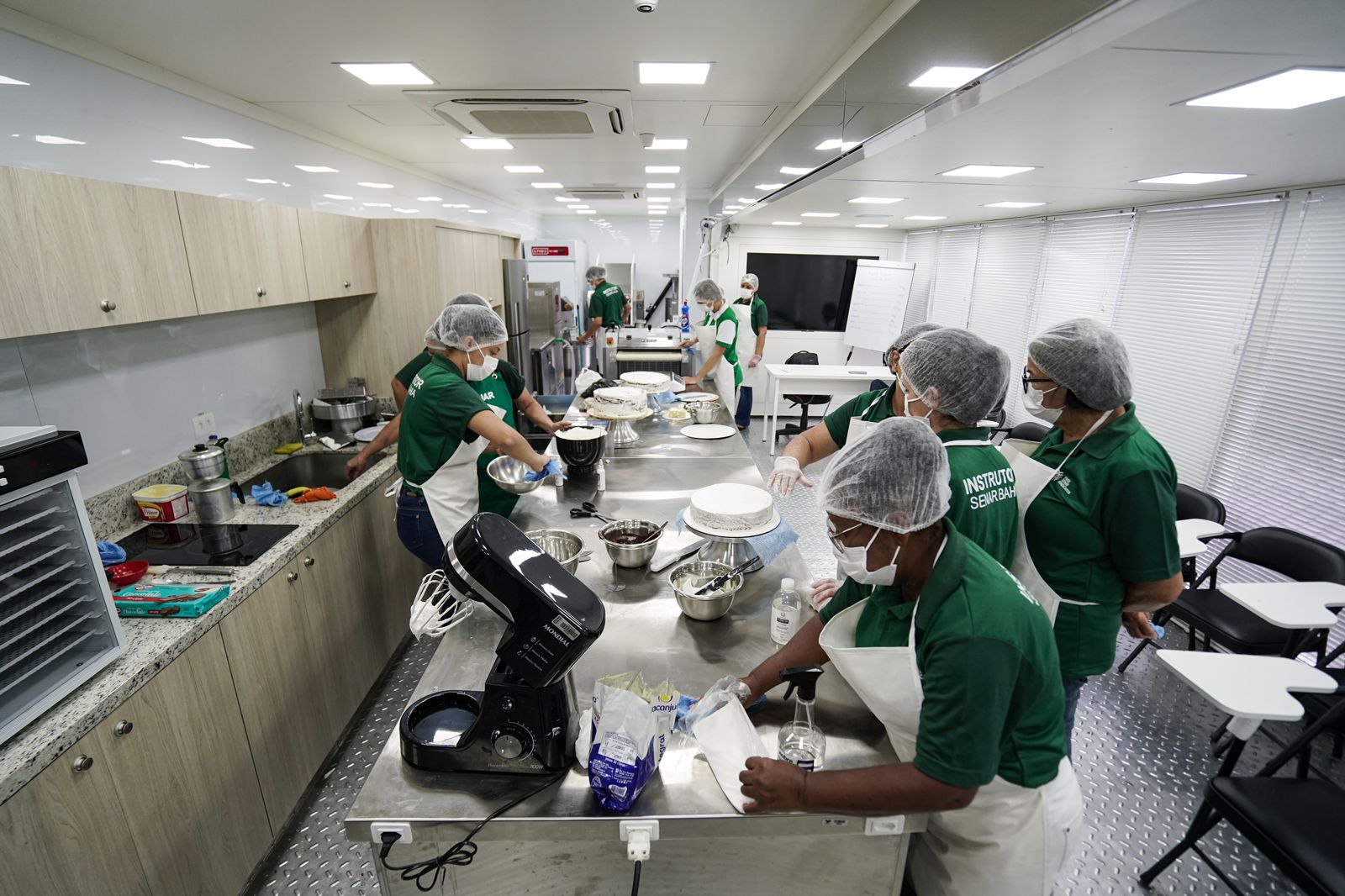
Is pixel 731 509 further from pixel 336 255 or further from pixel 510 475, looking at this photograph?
pixel 336 255

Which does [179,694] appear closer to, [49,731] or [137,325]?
[49,731]

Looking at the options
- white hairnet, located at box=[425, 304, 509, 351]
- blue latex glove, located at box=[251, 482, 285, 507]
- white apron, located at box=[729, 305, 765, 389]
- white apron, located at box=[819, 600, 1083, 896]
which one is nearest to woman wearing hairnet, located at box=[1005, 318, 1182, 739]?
white apron, located at box=[819, 600, 1083, 896]

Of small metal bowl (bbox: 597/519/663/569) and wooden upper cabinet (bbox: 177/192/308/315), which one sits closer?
small metal bowl (bbox: 597/519/663/569)

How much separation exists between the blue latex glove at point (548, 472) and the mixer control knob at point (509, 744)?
136 cm

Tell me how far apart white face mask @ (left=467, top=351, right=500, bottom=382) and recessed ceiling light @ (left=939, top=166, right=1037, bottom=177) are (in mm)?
2315

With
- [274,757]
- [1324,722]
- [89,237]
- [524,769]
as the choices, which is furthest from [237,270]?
[1324,722]

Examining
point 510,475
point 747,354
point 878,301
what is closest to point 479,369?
point 510,475

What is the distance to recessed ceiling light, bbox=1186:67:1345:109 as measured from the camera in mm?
1084

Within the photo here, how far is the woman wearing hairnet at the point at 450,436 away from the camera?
228 cm

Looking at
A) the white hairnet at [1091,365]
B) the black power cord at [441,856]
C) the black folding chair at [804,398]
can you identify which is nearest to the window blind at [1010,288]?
the black folding chair at [804,398]

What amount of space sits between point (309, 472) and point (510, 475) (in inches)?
58.3

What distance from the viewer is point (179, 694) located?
62.3 inches

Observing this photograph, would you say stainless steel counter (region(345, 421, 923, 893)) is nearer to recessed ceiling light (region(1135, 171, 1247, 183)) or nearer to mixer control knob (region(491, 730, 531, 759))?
mixer control knob (region(491, 730, 531, 759))

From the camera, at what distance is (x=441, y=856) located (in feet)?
3.54
